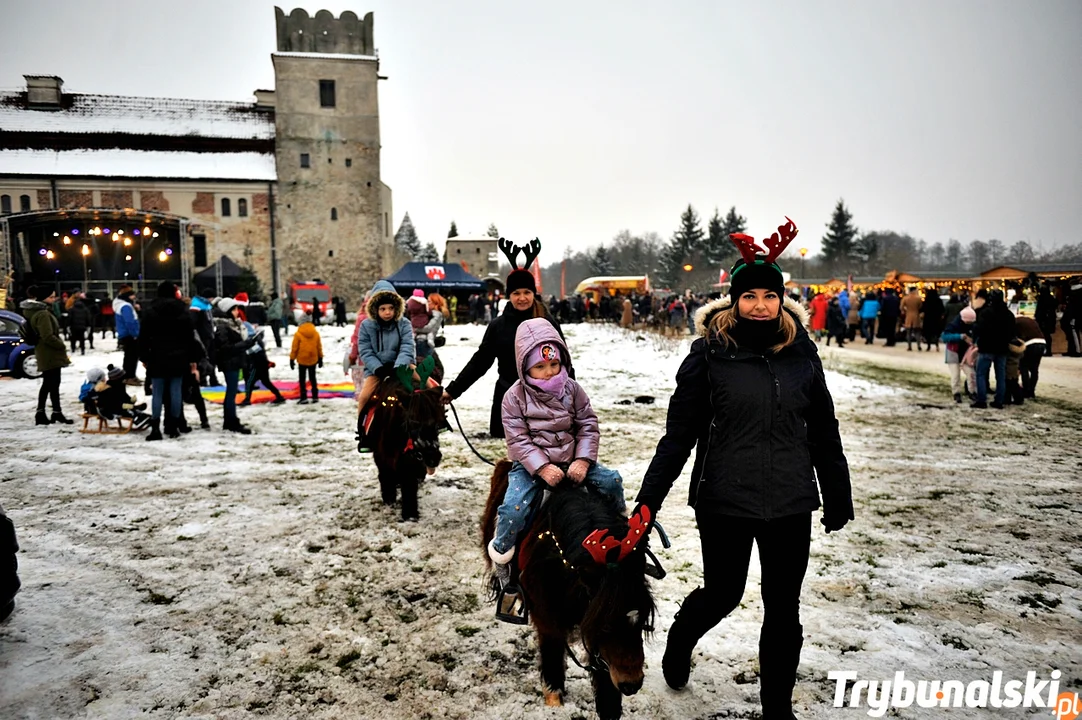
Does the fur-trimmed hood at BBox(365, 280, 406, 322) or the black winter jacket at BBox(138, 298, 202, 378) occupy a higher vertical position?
the fur-trimmed hood at BBox(365, 280, 406, 322)

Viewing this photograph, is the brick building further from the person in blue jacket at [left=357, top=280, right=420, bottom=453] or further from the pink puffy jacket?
the pink puffy jacket

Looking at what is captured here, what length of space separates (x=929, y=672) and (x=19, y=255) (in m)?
50.1

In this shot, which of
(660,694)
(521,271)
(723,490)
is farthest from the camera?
(521,271)

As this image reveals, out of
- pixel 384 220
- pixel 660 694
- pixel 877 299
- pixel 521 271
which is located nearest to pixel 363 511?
pixel 521 271

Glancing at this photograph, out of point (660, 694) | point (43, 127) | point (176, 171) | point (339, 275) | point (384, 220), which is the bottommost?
point (660, 694)

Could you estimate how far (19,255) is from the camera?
126ft

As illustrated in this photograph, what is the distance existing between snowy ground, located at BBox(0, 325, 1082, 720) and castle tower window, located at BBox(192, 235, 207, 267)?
43.5 metres

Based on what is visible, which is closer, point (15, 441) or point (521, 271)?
point (521, 271)

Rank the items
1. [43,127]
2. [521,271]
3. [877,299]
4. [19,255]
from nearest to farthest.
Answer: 1. [521,271]
2. [877,299]
3. [19,255]
4. [43,127]

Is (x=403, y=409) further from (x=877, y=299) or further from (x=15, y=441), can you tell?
(x=877, y=299)

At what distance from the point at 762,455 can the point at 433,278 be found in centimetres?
3561

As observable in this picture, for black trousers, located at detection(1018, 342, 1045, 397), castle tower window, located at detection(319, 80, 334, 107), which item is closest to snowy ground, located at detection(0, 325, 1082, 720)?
black trousers, located at detection(1018, 342, 1045, 397)

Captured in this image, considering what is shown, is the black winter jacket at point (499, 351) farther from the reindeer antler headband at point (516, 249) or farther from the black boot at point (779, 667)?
the black boot at point (779, 667)

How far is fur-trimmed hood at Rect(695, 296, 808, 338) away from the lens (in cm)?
299
